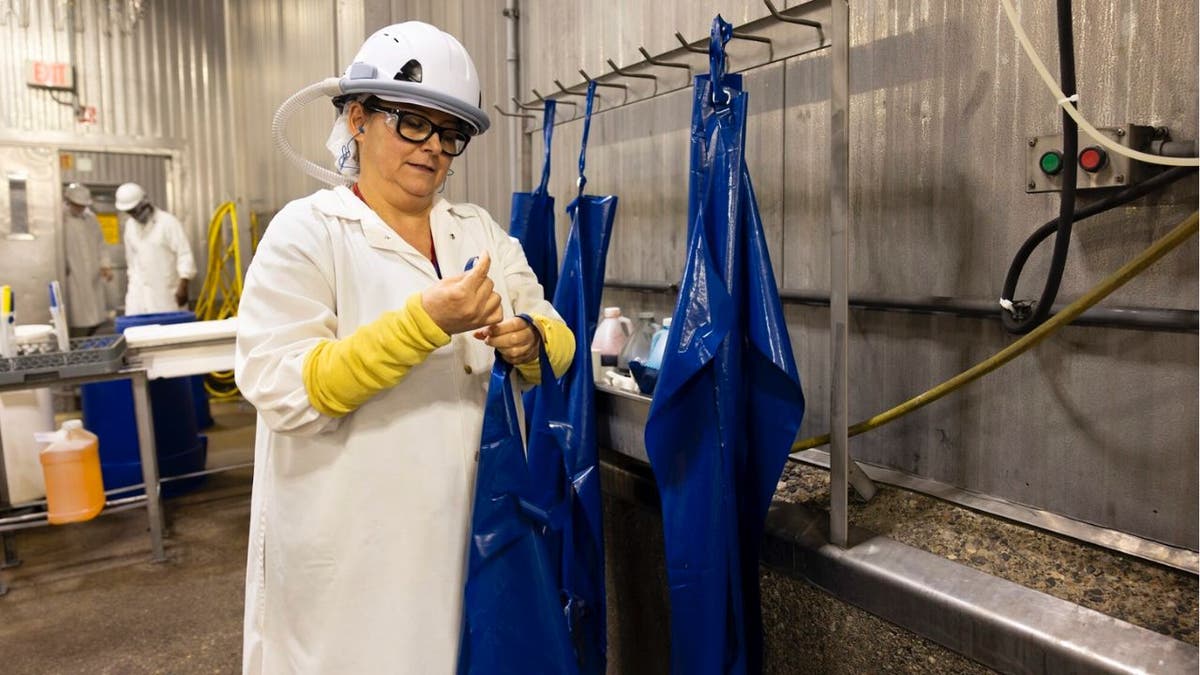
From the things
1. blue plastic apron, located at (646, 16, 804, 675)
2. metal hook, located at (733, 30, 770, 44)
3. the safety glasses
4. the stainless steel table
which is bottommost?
the stainless steel table

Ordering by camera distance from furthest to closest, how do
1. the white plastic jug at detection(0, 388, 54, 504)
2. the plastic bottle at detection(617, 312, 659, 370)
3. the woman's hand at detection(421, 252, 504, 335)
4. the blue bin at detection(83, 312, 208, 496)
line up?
the blue bin at detection(83, 312, 208, 496)
the white plastic jug at detection(0, 388, 54, 504)
the plastic bottle at detection(617, 312, 659, 370)
the woman's hand at detection(421, 252, 504, 335)

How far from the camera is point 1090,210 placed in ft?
4.18

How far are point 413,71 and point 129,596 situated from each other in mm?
2432

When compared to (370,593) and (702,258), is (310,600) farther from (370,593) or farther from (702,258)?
(702,258)

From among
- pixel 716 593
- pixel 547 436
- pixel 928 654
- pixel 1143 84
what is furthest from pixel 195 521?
pixel 1143 84

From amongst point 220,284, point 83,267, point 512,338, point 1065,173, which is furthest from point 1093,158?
point 83,267

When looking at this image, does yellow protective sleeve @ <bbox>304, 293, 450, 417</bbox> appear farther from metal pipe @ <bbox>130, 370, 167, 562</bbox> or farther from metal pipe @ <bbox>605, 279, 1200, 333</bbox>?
metal pipe @ <bbox>130, 370, 167, 562</bbox>

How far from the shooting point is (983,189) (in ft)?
4.85

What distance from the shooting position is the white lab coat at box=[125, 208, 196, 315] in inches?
229

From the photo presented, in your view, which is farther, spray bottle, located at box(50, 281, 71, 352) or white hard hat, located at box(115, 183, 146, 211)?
white hard hat, located at box(115, 183, 146, 211)

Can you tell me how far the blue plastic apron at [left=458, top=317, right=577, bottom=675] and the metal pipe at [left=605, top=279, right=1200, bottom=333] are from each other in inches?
34.2

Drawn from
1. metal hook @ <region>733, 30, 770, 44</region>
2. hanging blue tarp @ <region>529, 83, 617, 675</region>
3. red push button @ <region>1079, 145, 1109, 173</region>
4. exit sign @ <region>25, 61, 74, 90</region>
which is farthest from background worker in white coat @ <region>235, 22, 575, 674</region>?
exit sign @ <region>25, 61, 74, 90</region>

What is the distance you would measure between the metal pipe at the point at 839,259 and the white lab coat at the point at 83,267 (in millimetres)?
6645

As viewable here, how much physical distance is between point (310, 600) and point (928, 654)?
3.11ft
